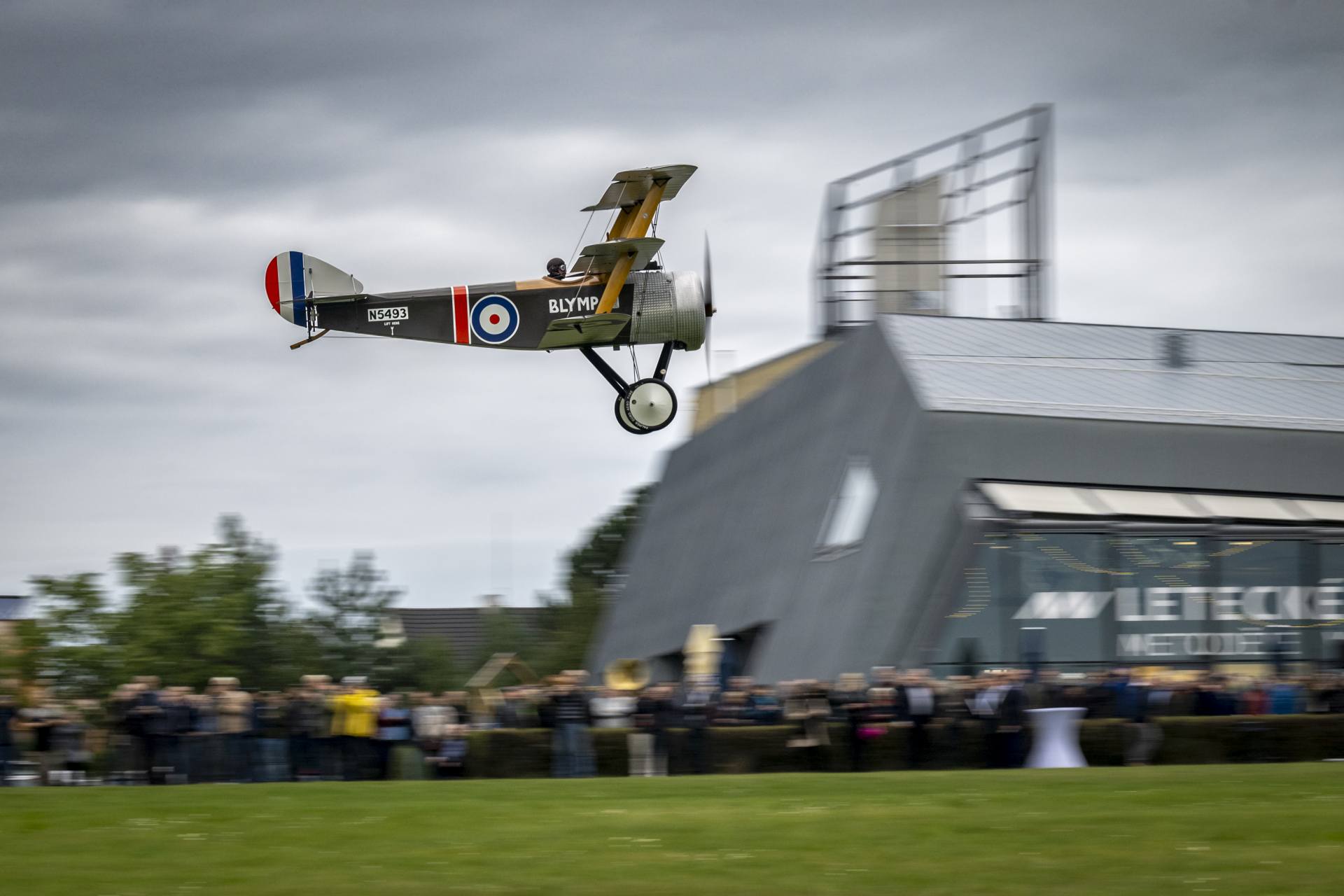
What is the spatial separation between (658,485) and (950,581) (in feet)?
65.9

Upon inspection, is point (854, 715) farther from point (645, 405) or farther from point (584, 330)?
point (584, 330)

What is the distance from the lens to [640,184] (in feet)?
54.5

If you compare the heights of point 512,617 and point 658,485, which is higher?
point 658,485

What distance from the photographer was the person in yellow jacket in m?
19.0

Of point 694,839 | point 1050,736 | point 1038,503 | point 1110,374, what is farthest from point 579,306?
point 1110,374

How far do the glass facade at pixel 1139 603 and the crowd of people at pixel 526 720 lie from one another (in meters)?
3.59

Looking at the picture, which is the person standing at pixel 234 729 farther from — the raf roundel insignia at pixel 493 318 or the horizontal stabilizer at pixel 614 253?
the horizontal stabilizer at pixel 614 253

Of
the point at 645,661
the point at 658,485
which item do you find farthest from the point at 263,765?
the point at 658,485

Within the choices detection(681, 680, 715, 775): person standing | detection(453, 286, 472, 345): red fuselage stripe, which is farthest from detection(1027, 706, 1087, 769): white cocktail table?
detection(453, 286, 472, 345): red fuselage stripe

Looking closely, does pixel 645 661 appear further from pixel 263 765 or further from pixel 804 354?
pixel 263 765

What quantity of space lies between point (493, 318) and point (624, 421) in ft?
5.87

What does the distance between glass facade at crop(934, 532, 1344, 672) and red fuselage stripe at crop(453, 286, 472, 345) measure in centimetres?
1274

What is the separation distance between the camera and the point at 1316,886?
30.1ft

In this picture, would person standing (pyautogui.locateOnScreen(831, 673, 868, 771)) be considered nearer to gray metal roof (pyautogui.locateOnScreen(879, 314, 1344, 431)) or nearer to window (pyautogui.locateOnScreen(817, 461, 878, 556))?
window (pyautogui.locateOnScreen(817, 461, 878, 556))
